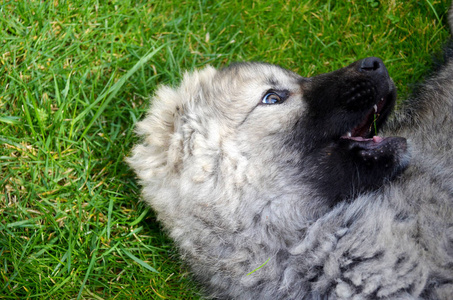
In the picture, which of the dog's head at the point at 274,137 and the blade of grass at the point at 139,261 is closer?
the dog's head at the point at 274,137

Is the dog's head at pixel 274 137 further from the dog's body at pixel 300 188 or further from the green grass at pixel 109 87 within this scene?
the green grass at pixel 109 87

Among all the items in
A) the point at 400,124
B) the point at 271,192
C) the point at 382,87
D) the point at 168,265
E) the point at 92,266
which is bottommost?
Result: the point at 168,265

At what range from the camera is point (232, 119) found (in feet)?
8.04

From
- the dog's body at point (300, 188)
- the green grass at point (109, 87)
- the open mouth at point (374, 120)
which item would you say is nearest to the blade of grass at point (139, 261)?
the green grass at point (109, 87)

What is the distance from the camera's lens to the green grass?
289cm

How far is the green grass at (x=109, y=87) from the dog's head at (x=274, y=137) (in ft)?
2.03

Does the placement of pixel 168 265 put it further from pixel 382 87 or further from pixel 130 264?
pixel 382 87

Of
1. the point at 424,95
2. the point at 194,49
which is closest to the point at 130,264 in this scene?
the point at 194,49

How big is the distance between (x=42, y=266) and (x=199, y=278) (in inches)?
40.9

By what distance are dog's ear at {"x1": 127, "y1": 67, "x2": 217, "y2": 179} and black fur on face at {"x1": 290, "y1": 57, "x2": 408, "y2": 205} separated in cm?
63

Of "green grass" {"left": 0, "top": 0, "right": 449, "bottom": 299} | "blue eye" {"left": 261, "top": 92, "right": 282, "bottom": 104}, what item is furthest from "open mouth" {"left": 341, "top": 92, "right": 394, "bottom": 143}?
"green grass" {"left": 0, "top": 0, "right": 449, "bottom": 299}

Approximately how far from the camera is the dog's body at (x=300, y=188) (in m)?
2.12

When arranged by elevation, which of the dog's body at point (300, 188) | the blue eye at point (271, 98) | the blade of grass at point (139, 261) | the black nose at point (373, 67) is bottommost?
the blade of grass at point (139, 261)

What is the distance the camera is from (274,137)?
2389 millimetres
